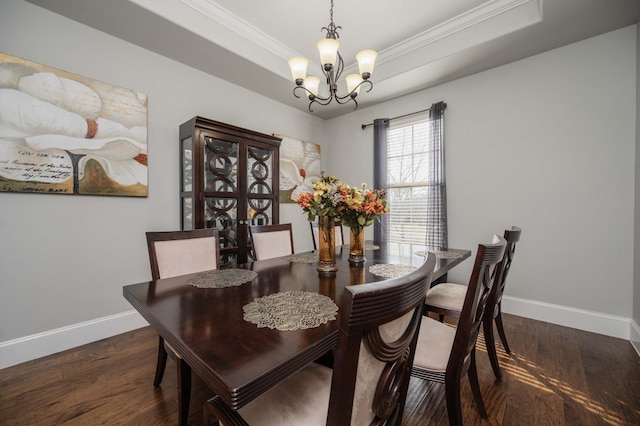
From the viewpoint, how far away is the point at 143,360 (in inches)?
73.2

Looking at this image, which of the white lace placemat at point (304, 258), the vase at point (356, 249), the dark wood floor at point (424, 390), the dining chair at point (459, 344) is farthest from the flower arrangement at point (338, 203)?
the dark wood floor at point (424, 390)

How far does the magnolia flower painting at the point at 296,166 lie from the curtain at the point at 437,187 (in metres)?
1.69

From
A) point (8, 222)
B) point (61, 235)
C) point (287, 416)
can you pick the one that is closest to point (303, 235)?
point (61, 235)

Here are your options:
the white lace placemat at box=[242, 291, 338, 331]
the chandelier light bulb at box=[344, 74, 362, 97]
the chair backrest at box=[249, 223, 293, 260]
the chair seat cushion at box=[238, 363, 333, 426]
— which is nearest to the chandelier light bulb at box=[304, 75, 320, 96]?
the chandelier light bulb at box=[344, 74, 362, 97]

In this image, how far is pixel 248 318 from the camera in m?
0.87

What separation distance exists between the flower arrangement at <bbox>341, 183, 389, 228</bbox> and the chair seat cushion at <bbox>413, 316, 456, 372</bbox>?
2.21ft

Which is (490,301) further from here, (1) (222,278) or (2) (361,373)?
(1) (222,278)

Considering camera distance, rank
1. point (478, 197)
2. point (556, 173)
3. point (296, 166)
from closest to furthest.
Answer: point (556, 173)
point (478, 197)
point (296, 166)

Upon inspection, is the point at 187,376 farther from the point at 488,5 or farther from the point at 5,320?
the point at 488,5

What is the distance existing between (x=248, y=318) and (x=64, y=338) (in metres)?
2.19

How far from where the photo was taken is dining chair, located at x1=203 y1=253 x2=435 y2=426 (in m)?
0.50

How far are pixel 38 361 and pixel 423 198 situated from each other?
12.9 feet

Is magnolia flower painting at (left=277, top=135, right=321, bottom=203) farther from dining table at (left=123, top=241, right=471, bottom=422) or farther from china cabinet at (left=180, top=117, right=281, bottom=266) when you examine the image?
dining table at (left=123, top=241, right=471, bottom=422)

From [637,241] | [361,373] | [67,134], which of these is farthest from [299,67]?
[637,241]
